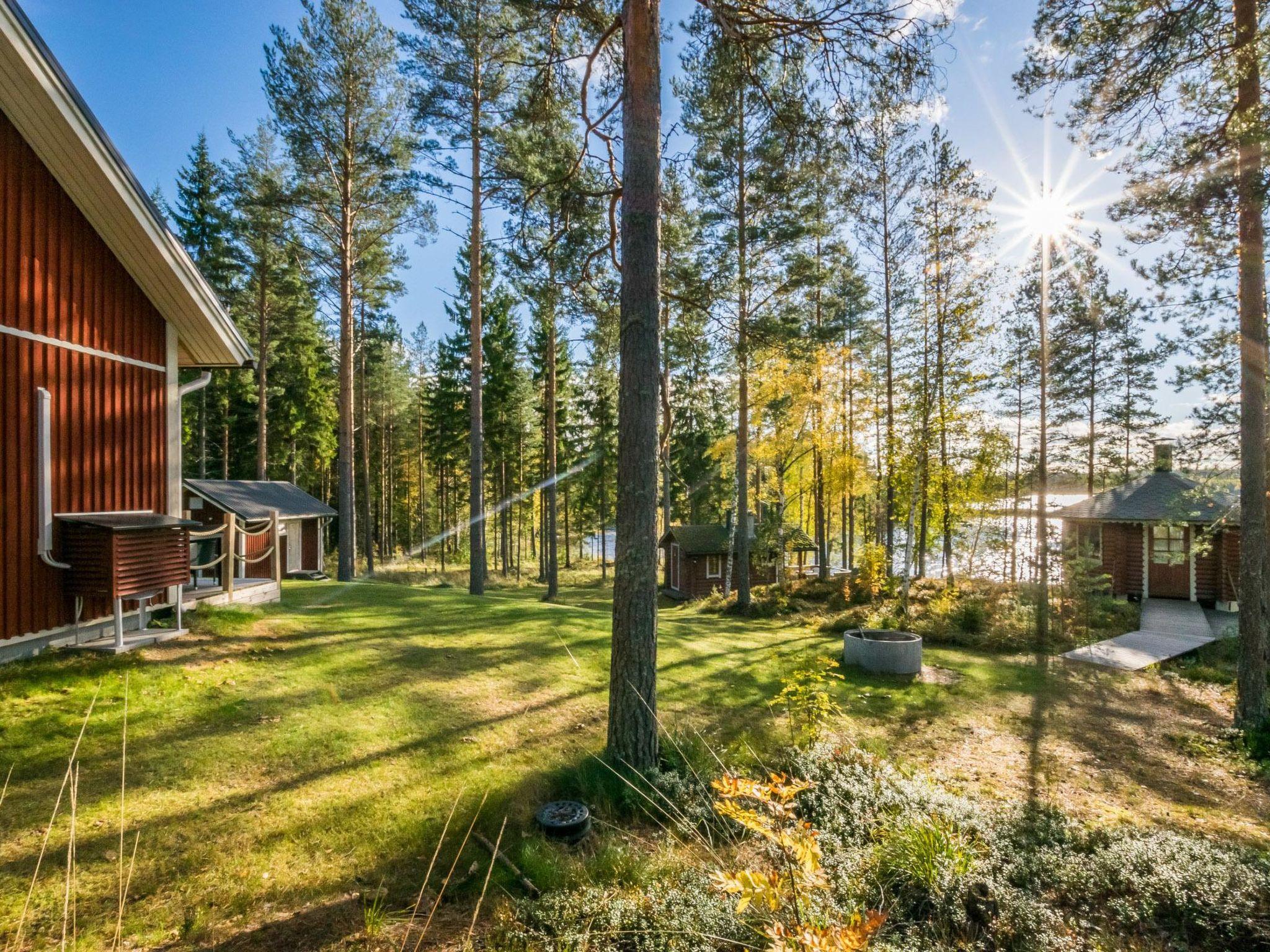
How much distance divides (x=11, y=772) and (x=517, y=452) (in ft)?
79.6

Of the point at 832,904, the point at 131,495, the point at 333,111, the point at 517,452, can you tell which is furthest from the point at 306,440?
the point at 832,904

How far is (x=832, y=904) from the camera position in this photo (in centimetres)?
271

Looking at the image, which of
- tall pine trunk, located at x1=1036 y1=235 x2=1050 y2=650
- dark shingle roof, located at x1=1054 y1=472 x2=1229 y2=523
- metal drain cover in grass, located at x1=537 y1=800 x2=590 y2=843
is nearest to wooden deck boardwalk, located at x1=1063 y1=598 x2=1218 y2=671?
tall pine trunk, located at x1=1036 y1=235 x2=1050 y2=650

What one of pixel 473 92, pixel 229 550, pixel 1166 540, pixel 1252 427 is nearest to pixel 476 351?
pixel 473 92

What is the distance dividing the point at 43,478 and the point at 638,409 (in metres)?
6.07

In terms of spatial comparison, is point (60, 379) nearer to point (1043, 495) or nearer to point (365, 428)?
point (1043, 495)

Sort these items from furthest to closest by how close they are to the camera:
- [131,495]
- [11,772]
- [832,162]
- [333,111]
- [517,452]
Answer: [517,452] → [333,111] → [131,495] → [832,162] → [11,772]

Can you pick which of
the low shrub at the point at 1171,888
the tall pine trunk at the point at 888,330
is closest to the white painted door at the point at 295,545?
the tall pine trunk at the point at 888,330

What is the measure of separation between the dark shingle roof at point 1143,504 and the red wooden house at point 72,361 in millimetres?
21706

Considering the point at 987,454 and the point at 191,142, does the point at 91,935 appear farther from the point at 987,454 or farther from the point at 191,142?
the point at 191,142

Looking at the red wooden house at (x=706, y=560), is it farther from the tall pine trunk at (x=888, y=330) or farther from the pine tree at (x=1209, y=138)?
the pine tree at (x=1209, y=138)

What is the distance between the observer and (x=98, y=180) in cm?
574

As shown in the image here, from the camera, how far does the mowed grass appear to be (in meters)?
3.01

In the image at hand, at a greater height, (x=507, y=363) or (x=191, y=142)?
(x=191, y=142)
